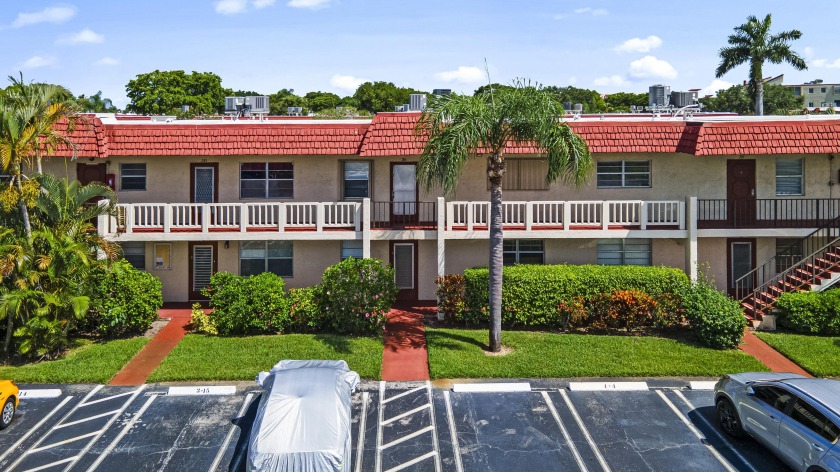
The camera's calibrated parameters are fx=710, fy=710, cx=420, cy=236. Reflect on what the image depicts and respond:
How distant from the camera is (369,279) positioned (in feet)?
62.5

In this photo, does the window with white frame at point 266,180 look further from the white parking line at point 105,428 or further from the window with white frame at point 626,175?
the window with white frame at point 626,175

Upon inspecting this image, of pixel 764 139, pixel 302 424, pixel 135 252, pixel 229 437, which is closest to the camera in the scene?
pixel 302 424

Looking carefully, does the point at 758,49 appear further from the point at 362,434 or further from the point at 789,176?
the point at 362,434

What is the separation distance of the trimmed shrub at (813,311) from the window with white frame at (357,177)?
1260 cm

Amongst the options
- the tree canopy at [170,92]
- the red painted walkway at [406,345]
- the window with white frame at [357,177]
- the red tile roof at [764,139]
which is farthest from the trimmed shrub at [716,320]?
the tree canopy at [170,92]

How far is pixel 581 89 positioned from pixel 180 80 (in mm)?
54992

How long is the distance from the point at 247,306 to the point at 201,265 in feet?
15.7

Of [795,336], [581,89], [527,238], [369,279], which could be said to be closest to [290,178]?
[369,279]

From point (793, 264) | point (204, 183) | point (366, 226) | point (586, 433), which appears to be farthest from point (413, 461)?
→ point (793, 264)

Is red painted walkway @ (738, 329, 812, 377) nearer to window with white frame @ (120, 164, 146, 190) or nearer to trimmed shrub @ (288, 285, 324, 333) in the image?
trimmed shrub @ (288, 285, 324, 333)

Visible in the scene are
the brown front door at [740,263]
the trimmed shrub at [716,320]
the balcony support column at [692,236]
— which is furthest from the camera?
the brown front door at [740,263]

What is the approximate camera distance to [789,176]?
898 inches

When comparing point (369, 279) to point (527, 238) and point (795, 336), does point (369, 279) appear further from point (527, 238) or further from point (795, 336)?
point (795, 336)

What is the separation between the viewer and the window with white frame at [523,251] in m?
22.8
